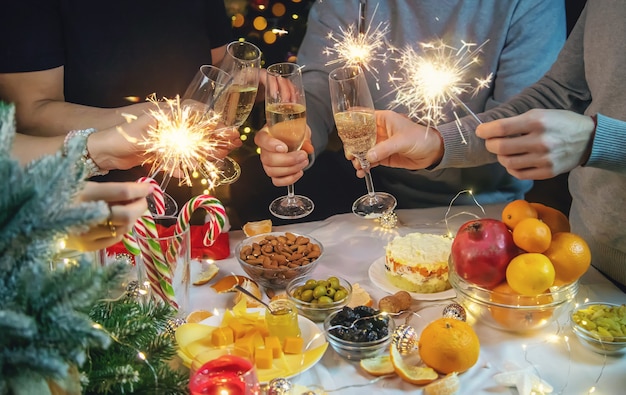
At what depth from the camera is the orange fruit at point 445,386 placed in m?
1.12

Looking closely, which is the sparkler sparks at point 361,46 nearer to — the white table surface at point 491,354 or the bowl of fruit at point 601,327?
the white table surface at point 491,354

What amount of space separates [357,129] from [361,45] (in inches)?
25.3

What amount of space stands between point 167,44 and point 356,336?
1377mm

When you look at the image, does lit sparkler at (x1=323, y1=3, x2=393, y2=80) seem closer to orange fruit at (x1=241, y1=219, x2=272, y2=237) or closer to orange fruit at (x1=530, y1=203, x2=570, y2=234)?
orange fruit at (x1=241, y1=219, x2=272, y2=237)

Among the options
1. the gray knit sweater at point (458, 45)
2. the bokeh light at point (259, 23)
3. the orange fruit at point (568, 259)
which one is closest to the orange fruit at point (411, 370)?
the orange fruit at point (568, 259)

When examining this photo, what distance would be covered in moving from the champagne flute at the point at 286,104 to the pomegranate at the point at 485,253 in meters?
0.59

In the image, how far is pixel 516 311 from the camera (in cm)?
127

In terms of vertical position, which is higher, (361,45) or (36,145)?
(361,45)

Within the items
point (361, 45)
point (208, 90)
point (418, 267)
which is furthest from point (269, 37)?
point (418, 267)

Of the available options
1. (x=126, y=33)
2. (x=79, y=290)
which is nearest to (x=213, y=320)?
(x=79, y=290)

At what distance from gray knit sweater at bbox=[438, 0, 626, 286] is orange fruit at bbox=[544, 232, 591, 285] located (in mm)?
263

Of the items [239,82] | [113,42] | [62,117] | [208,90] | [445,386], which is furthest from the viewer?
[113,42]

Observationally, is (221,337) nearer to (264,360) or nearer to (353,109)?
(264,360)

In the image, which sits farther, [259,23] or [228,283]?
[259,23]
